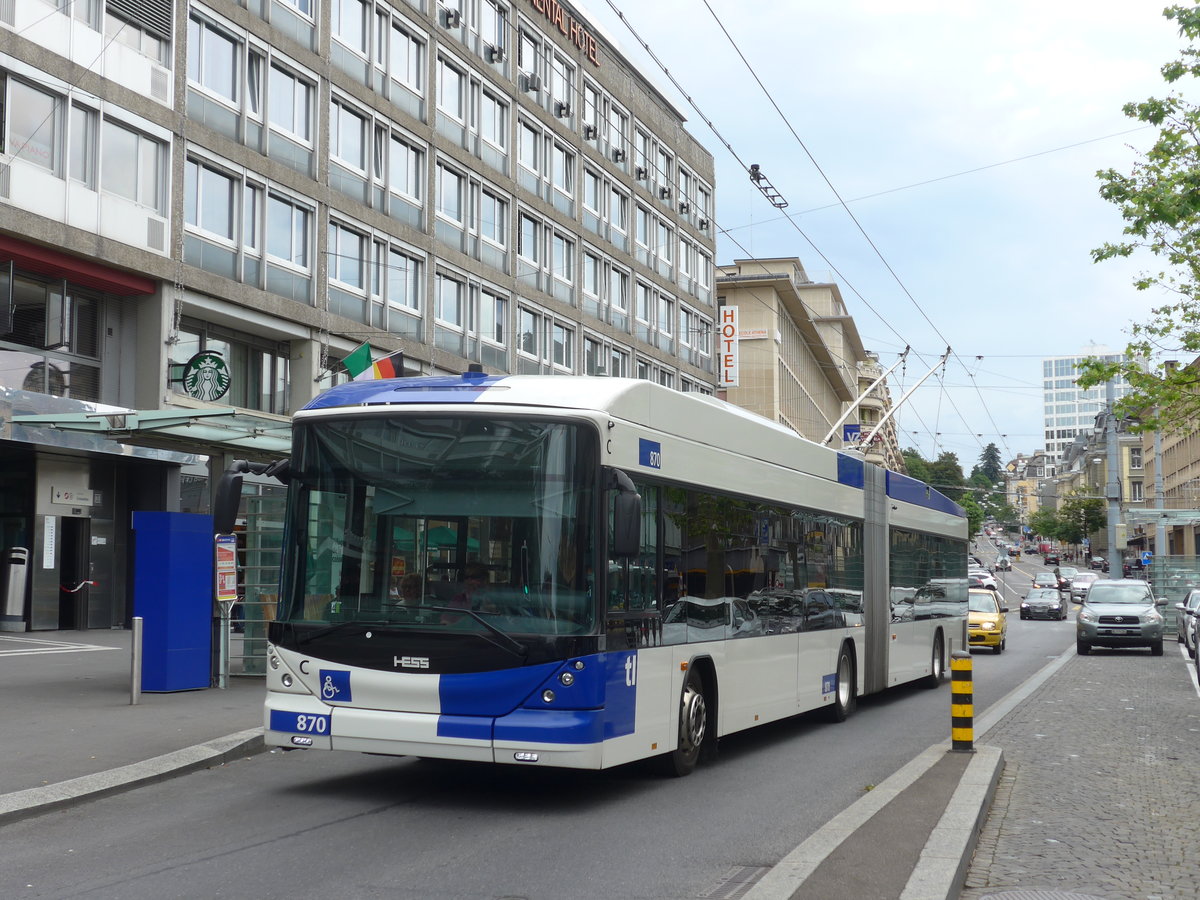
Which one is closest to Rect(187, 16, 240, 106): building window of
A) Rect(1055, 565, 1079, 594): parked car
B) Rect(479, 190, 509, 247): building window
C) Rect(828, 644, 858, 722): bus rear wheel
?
Rect(479, 190, 509, 247): building window

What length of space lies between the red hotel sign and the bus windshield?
113 feet

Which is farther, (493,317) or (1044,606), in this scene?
(1044,606)

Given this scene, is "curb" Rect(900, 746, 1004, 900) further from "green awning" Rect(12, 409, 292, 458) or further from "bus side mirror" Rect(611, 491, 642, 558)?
"green awning" Rect(12, 409, 292, 458)

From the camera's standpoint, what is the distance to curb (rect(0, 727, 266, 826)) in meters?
8.83

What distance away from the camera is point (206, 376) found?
89.0ft

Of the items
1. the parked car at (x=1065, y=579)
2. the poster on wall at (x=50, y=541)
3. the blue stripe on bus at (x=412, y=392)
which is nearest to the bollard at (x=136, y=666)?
the blue stripe on bus at (x=412, y=392)

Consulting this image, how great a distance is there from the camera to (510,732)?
8.82 m

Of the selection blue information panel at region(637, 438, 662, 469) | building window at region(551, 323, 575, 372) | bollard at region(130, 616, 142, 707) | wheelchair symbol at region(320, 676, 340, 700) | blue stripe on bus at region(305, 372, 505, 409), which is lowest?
bollard at region(130, 616, 142, 707)

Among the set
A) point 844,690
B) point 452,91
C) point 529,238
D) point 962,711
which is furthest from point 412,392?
point 529,238

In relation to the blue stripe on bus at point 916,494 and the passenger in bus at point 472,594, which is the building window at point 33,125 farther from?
the passenger in bus at point 472,594

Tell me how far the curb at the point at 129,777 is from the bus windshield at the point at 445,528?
71.0 inches

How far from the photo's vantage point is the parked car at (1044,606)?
57688 millimetres

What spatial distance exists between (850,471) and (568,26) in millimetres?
31029

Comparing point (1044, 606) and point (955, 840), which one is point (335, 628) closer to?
point (955, 840)
